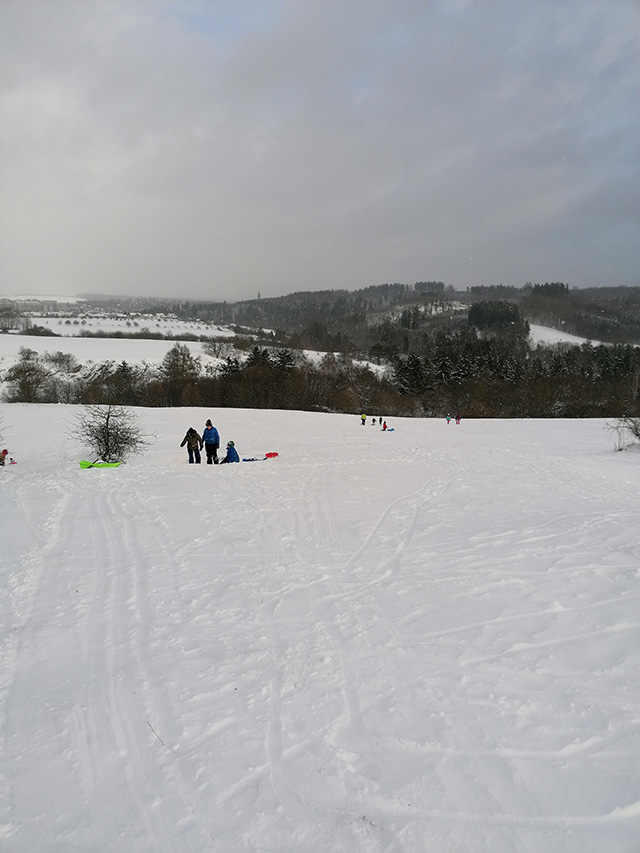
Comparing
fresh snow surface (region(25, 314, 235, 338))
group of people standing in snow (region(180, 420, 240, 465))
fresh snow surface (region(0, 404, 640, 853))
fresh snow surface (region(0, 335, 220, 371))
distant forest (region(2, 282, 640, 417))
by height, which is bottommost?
fresh snow surface (region(0, 404, 640, 853))

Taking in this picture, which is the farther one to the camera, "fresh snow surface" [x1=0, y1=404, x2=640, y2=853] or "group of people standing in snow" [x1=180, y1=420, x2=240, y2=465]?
"group of people standing in snow" [x1=180, y1=420, x2=240, y2=465]

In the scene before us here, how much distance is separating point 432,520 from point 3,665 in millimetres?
7365

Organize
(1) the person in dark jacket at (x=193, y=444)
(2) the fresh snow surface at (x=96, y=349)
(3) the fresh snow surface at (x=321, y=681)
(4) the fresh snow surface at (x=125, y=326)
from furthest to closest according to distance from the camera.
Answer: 1. (4) the fresh snow surface at (x=125, y=326)
2. (2) the fresh snow surface at (x=96, y=349)
3. (1) the person in dark jacket at (x=193, y=444)
4. (3) the fresh snow surface at (x=321, y=681)

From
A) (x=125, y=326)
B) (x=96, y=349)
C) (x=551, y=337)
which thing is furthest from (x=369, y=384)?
(x=125, y=326)

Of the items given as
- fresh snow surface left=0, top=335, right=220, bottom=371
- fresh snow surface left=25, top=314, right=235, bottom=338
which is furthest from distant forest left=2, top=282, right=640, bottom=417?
fresh snow surface left=25, top=314, right=235, bottom=338

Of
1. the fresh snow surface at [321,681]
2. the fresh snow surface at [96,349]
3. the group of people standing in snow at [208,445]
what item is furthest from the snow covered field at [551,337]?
the fresh snow surface at [321,681]

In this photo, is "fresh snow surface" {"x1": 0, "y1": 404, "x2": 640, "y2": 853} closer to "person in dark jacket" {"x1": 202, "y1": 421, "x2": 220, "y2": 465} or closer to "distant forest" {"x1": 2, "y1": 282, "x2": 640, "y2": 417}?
"person in dark jacket" {"x1": 202, "y1": 421, "x2": 220, "y2": 465}

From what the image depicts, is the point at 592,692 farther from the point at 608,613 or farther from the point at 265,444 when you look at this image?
the point at 265,444

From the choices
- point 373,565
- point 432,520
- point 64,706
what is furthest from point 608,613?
point 64,706

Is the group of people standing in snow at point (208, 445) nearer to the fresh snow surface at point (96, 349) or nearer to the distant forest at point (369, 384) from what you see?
the distant forest at point (369, 384)

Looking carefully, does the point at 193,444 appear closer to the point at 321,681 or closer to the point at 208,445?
the point at 208,445

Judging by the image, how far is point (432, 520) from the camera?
9258mm

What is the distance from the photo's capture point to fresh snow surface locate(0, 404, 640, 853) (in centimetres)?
310

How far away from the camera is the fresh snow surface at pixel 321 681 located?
10.2 ft
